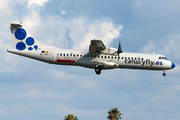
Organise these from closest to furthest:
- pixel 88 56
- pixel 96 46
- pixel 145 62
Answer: pixel 96 46, pixel 88 56, pixel 145 62

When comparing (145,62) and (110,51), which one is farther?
(145,62)

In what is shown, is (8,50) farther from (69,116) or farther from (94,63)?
(69,116)

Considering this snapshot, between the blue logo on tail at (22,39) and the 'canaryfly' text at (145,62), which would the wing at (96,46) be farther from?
the blue logo on tail at (22,39)

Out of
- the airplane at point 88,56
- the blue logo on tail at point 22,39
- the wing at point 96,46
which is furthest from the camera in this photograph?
the blue logo on tail at point 22,39

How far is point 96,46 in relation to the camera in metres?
60.8

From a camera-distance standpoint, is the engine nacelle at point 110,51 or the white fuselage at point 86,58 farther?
the white fuselage at point 86,58

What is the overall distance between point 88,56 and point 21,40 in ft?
34.3

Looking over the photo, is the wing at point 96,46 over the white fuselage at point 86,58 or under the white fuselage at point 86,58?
over

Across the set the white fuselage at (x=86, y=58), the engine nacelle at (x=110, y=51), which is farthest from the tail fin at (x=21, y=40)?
the engine nacelle at (x=110, y=51)

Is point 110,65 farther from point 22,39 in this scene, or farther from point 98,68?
point 22,39

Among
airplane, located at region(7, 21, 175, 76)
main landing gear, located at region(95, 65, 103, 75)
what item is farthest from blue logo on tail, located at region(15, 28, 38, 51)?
main landing gear, located at region(95, 65, 103, 75)

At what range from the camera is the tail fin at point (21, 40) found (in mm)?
63344

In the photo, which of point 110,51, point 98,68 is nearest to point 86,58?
point 98,68

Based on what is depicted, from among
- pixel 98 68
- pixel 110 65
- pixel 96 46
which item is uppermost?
pixel 96 46
